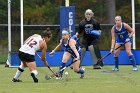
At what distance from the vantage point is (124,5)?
22984 millimetres

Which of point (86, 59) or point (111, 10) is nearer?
point (86, 59)

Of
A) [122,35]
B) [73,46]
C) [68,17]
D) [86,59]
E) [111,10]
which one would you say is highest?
[111,10]

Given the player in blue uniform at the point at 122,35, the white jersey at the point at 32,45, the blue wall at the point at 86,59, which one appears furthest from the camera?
the blue wall at the point at 86,59

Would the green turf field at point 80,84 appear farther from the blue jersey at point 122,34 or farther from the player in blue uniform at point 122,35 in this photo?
the blue jersey at point 122,34

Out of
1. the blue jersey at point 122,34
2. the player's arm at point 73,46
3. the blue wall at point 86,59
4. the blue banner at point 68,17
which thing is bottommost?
the blue wall at point 86,59

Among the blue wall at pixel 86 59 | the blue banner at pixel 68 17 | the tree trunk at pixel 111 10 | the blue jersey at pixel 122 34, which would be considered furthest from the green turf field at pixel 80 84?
the tree trunk at pixel 111 10

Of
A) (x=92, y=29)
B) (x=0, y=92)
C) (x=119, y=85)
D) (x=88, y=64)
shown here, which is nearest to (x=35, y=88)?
(x=0, y=92)

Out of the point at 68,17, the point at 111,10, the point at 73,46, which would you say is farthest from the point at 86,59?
the point at 73,46

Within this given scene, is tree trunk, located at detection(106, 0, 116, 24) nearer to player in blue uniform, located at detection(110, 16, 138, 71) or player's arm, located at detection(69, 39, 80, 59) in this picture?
player in blue uniform, located at detection(110, 16, 138, 71)

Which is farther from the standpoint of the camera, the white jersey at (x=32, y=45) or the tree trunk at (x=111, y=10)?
the tree trunk at (x=111, y=10)

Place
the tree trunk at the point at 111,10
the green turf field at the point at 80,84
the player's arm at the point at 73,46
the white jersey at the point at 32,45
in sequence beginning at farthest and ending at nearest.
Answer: the tree trunk at the point at 111,10
the player's arm at the point at 73,46
the white jersey at the point at 32,45
the green turf field at the point at 80,84

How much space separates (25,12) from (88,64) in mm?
4083

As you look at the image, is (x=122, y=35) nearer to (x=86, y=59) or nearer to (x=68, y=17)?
(x=68, y=17)

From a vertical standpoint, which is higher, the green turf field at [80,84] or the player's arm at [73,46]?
the player's arm at [73,46]
